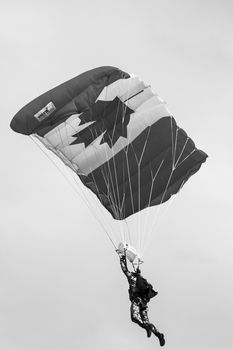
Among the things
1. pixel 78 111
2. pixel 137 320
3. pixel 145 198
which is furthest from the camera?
pixel 145 198

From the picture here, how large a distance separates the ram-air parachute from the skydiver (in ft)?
8.85

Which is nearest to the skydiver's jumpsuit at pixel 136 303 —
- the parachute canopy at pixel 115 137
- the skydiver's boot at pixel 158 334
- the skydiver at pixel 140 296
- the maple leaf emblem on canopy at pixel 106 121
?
the skydiver at pixel 140 296

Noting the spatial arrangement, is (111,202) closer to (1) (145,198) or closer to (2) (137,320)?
(1) (145,198)

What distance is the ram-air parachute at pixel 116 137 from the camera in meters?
20.8

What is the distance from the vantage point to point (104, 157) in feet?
72.3

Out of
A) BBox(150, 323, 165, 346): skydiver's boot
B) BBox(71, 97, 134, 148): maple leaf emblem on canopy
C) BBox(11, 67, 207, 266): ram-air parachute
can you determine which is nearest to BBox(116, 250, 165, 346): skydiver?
BBox(150, 323, 165, 346): skydiver's boot

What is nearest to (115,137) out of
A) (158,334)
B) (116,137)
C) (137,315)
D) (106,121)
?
(116,137)

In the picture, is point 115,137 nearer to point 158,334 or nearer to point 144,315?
point 144,315

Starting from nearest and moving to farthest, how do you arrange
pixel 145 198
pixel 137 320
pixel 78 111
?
pixel 137 320, pixel 78 111, pixel 145 198

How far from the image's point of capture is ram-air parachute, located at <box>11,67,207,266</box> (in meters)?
20.8

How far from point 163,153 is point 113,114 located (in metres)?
1.69

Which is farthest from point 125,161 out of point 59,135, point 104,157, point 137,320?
point 137,320

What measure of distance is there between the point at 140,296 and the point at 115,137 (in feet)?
15.1

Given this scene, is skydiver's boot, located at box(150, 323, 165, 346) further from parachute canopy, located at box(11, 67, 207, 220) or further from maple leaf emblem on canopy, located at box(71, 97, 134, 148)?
maple leaf emblem on canopy, located at box(71, 97, 134, 148)
